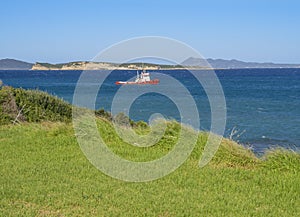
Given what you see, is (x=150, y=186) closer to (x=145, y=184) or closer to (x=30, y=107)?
(x=145, y=184)

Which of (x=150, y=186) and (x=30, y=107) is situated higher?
(x=30, y=107)

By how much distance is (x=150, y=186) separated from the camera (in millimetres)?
7594

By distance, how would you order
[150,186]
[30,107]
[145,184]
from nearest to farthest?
[150,186] → [145,184] → [30,107]

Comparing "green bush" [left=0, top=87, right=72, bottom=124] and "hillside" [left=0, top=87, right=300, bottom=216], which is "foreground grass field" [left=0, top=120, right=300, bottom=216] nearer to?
"hillside" [left=0, top=87, right=300, bottom=216]

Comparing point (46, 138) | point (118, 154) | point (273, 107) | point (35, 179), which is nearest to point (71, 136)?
point (46, 138)

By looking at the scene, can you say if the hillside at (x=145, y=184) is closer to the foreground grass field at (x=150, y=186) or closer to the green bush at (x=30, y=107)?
the foreground grass field at (x=150, y=186)

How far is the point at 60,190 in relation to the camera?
23.7 feet

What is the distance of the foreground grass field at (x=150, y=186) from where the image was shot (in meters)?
6.29

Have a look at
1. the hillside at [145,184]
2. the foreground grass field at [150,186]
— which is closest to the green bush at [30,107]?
the hillside at [145,184]

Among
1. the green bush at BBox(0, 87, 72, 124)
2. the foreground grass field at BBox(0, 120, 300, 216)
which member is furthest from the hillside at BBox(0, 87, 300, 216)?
the green bush at BBox(0, 87, 72, 124)

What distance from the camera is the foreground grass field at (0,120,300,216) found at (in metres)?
6.29

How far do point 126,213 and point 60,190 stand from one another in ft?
5.20

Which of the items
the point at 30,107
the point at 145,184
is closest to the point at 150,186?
the point at 145,184

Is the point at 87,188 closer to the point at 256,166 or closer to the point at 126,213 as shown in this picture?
the point at 126,213
